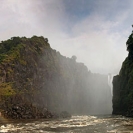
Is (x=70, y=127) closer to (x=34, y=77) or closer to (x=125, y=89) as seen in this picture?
(x=125, y=89)

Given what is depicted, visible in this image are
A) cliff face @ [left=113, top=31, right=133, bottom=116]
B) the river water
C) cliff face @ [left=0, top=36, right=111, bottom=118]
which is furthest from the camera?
cliff face @ [left=0, top=36, right=111, bottom=118]

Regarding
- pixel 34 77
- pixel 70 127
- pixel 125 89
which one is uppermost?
pixel 34 77

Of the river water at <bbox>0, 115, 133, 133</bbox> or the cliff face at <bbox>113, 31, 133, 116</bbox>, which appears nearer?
the river water at <bbox>0, 115, 133, 133</bbox>

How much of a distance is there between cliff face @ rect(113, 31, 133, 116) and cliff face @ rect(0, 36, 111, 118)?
104 ft

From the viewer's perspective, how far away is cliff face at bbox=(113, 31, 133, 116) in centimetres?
8288

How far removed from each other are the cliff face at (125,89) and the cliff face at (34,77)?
Result: 31.7m

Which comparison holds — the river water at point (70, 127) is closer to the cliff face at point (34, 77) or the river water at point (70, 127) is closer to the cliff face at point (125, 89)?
the cliff face at point (34, 77)

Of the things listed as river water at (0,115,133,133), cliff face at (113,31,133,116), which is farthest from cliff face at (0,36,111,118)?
cliff face at (113,31,133,116)

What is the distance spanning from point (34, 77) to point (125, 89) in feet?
136

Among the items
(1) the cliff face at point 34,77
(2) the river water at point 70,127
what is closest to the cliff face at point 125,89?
(2) the river water at point 70,127

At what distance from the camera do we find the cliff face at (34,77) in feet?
289

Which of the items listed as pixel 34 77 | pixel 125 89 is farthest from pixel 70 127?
pixel 34 77

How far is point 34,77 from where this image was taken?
108 m

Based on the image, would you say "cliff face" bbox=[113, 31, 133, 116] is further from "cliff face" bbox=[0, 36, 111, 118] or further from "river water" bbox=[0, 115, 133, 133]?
"cliff face" bbox=[0, 36, 111, 118]
